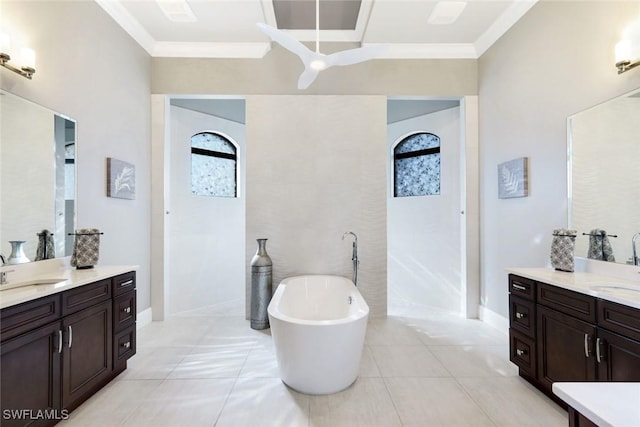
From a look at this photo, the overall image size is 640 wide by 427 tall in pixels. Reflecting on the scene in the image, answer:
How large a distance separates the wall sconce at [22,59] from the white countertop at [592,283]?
3.75 m

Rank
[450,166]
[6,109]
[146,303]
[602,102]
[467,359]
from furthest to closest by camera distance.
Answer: [450,166] < [146,303] < [467,359] < [602,102] < [6,109]

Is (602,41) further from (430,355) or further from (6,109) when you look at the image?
(6,109)

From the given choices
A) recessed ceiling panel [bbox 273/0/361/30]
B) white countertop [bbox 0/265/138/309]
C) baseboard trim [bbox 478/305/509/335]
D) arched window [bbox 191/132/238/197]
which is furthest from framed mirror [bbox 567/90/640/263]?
arched window [bbox 191/132/238/197]

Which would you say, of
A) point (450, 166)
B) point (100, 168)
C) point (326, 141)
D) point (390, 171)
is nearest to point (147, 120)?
point (100, 168)

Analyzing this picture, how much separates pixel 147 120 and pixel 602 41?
433cm

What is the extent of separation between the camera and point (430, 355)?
2600mm

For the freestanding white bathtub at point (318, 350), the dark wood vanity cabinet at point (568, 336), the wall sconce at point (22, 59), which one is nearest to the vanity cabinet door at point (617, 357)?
the dark wood vanity cabinet at point (568, 336)

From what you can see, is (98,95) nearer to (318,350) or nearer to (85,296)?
(85,296)

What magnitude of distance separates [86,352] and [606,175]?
12.3ft

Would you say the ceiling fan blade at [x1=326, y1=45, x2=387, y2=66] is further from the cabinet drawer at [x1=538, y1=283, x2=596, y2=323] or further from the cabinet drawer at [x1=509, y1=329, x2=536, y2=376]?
the cabinet drawer at [x1=509, y1=329, x2=536, y2=376]

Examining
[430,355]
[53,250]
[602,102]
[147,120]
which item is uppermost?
[147,120]

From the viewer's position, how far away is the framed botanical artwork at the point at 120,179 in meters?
2.74

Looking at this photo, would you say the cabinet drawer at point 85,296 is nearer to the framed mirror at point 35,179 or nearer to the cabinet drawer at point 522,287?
the framed mirror at point 35,179

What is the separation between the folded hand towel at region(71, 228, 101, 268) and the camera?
2.21 meters
